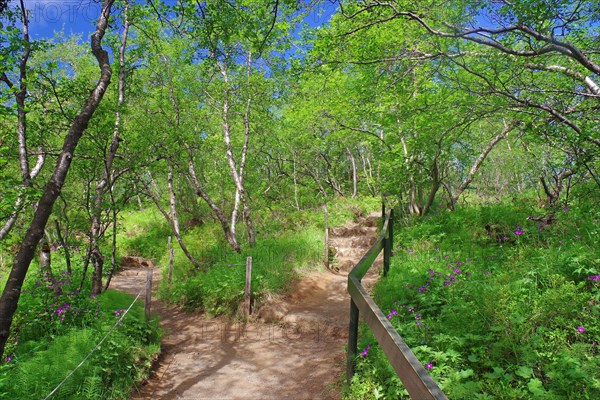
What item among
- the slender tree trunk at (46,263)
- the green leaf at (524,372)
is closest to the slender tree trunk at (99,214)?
the slender tree trunk at (46,263)

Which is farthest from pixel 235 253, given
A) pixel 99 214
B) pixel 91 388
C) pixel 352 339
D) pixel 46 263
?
pixel 352 339

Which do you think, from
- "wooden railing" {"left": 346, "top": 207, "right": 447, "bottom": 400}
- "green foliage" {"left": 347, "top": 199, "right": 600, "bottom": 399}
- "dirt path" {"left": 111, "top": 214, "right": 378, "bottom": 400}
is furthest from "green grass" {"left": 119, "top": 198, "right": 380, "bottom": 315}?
"wooden railing" {"left": 346, "top": 207, "right": 447, "bottom": 400}

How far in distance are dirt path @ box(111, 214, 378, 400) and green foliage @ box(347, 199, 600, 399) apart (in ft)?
4.37

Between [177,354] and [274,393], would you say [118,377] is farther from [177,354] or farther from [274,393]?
[274,393]

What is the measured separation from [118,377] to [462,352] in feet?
15.3

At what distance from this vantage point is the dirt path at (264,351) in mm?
5121

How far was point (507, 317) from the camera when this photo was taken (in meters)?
3.68

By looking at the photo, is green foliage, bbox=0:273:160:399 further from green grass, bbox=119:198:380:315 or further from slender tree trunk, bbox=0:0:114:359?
green grass, bbox=119:198:380:315

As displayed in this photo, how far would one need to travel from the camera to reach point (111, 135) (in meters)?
7.62

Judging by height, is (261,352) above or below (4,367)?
below

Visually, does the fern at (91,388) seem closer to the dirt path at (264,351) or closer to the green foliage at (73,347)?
the green foliage at (73,347)

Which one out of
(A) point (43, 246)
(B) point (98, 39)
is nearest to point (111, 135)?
(A) point (43, 246)

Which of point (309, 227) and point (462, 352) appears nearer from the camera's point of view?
point (462, 352)

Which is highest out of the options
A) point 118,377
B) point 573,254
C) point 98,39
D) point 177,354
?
point 98,39
